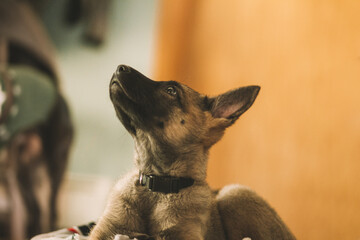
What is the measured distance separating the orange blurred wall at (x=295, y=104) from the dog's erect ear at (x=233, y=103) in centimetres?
53

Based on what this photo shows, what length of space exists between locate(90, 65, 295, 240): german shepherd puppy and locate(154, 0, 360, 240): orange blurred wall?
1.47 feet

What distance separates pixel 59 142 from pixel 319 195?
5.32ft

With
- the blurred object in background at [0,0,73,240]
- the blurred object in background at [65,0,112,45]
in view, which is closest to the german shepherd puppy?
the blurred object in background at [0,0,73,240]

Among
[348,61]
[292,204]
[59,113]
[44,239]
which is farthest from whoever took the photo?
[59,113]

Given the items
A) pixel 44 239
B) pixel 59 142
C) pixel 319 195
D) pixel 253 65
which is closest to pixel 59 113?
pixel 59 142

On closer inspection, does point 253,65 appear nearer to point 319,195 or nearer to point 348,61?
point 348,61

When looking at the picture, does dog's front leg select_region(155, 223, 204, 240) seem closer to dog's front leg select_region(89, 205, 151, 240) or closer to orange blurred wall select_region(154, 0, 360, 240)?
dog's front leg select_region(89, 205, 151, 240)

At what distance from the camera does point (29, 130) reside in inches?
88.2

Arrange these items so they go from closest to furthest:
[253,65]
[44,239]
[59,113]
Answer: [44,239] → [253,65] → [59,113]

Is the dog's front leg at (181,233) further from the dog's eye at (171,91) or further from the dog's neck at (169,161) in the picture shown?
the dog's eye at (171,91)

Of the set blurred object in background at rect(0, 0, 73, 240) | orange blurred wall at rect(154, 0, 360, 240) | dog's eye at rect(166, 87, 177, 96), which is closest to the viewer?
dog's eye at rect(166, 87, 177, 96)

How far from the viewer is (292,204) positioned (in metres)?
1.45

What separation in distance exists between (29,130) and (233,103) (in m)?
1.66

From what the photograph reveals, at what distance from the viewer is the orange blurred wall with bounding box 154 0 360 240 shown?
1.27 metres
